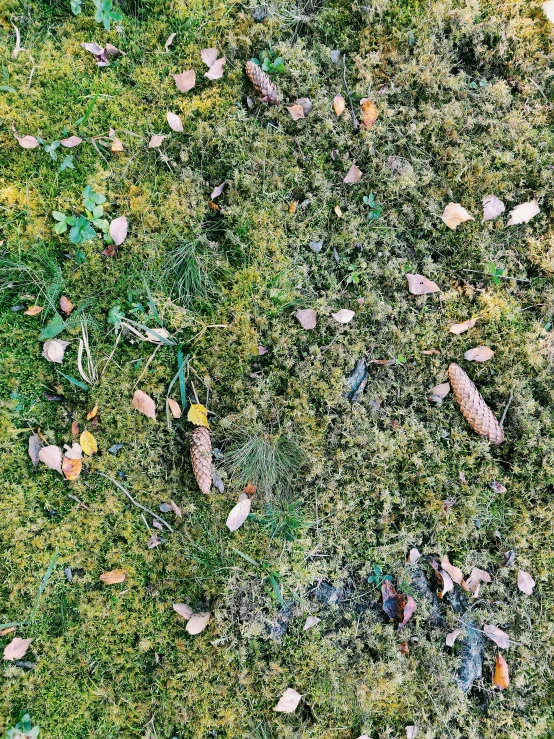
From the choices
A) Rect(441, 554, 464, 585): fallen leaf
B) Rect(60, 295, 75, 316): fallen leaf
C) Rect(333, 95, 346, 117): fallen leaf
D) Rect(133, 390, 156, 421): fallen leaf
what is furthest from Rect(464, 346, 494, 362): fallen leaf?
Rect(60, 295, 75, 316): fallen leaf

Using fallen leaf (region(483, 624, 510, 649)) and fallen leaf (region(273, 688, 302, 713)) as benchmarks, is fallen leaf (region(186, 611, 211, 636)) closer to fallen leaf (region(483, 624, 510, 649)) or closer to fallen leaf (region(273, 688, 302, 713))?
fallen leaf (region(273, 688, 302, 713))

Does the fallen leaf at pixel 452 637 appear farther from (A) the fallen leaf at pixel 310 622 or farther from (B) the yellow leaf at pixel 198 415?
(B) the yellow leaf at pixel 198 415

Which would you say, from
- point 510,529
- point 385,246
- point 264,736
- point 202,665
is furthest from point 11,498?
point 510,529

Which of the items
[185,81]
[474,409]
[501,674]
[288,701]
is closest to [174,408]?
[288,701]

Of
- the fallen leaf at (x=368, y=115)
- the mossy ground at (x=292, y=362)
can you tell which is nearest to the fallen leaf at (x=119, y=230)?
the mossy ground at (x=292, y=362)

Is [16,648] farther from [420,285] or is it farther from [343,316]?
[420,285]

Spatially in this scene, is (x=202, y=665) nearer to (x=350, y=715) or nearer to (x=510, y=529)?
(x=350, y=715)
